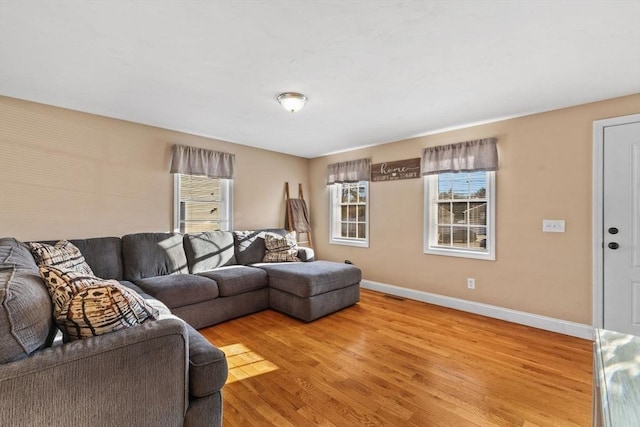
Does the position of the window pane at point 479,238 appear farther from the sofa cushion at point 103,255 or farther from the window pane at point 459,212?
the sofa cushion at point 103,255

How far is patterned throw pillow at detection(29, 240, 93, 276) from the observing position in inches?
88.9

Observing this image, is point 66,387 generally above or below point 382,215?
below

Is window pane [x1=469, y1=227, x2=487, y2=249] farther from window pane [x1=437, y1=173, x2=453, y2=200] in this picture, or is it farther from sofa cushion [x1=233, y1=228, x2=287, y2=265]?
sofa cushion [x1=233, y1=228, x2=287, y2=265]

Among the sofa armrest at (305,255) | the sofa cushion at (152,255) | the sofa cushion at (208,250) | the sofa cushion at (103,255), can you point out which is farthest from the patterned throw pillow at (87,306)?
the sofa armrest at (305,255)

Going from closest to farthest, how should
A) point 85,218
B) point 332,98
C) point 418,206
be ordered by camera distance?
point 332,98 < point 85,218 < point 418,206

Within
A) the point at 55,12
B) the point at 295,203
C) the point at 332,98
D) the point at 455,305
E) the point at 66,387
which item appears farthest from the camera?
the point at 295,203

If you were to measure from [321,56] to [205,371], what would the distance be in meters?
2.09

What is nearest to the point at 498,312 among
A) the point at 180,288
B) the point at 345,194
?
the point at 345,194

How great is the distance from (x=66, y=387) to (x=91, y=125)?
3.21 metres

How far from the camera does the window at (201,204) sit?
3.94 meters

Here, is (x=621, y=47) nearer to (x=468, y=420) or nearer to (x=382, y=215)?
(x=468, y=420)

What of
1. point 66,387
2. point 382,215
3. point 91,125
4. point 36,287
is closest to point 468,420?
point 66,387

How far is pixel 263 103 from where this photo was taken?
9.60 feet

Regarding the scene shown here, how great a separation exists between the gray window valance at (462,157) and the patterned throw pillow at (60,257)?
3.90m
